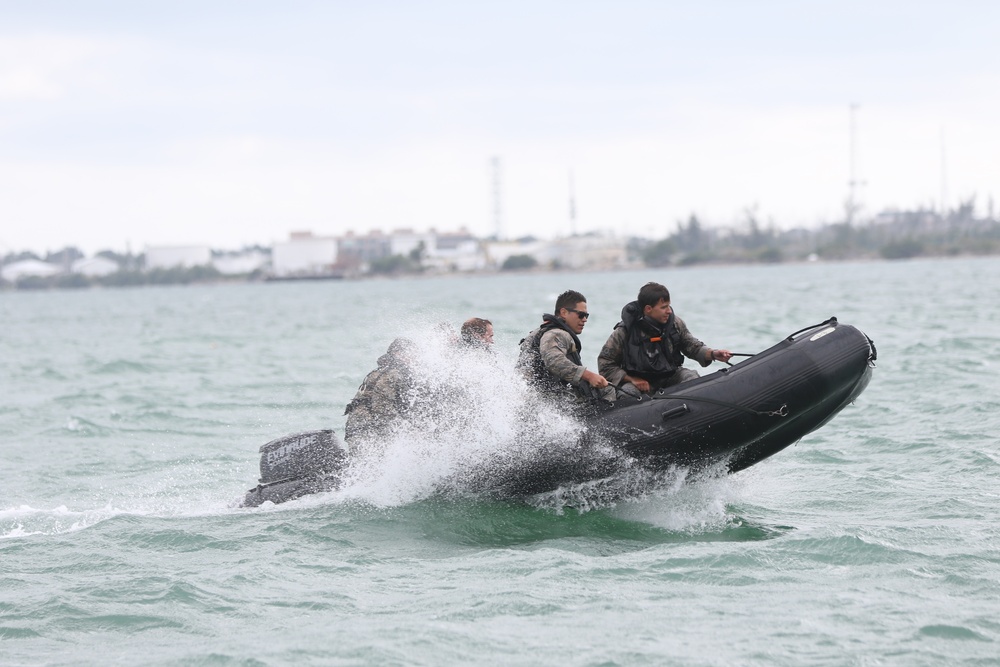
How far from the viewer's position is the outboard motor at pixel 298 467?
9.89 metres

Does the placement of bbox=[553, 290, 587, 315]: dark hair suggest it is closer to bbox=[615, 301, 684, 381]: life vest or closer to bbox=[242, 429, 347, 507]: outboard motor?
bbox=[615, 301, 684, 381]: life vest

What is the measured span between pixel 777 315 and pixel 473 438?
96.3 feet

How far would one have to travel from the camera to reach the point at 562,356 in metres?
8.94

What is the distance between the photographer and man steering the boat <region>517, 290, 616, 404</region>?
8930 millimetres

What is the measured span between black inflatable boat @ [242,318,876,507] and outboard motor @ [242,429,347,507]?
51.1 inches

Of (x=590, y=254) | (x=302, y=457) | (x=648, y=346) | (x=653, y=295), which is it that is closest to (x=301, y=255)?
(x=590, y=254)

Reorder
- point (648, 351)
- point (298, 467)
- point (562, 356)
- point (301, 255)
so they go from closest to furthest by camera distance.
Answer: point (562, 356) < point (648, 351) < point (298, 467) < point (301, 255)

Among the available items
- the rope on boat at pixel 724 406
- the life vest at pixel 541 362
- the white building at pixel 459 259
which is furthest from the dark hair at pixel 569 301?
the white building at pixel 459 259

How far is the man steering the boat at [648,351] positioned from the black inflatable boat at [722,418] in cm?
32

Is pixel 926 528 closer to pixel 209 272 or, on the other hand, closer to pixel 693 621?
pixel 693 621

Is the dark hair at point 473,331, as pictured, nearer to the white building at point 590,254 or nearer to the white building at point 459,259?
the white building at point 590,254

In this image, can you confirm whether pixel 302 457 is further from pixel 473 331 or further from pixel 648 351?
pixel 648 351

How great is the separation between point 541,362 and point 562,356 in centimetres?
34

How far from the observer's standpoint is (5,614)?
24.7ft
